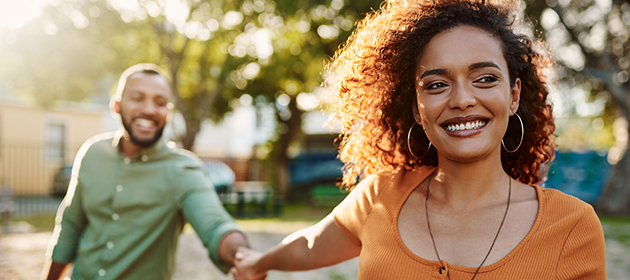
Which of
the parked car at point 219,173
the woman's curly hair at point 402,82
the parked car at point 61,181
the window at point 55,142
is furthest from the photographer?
the window at point 55,142

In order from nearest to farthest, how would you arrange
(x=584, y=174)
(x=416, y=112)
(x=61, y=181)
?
(x=416, y=112) → (x=584, y=174) → (x=61, y=181)

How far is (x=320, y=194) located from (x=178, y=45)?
7833mm

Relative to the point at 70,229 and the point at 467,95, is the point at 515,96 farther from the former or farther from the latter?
the point at 70,229

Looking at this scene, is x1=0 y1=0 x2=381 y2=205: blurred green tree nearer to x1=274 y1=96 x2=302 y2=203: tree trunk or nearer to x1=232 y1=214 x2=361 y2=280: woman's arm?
x1=274 y1=96 x2=302 y2=203: tree trunk

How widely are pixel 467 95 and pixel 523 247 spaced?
0.60m

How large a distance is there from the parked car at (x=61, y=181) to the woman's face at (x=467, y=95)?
64.4 feet

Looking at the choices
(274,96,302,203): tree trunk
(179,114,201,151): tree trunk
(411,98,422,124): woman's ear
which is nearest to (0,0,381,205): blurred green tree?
(179,114,201,151): tree trunk

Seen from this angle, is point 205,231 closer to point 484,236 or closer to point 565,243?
point 484,236

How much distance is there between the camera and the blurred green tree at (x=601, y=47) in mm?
12984

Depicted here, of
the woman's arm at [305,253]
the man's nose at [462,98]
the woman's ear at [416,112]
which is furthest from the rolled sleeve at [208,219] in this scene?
the man's nose at [462,98]

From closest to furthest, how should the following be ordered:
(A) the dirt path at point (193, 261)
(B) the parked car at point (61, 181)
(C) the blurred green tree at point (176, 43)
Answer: (A) the dirt path at point (193, 261)
(C) the blurred green tree at point (176, 43)
(B) the parked car at point (61, 181)

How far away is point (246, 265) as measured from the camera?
244 centimetres

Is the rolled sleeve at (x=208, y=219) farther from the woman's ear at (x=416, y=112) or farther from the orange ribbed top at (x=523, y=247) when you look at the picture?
the woman's ear at (x=416, y=112)

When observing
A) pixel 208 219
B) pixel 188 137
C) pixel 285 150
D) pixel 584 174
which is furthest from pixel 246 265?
pixel 285 150
